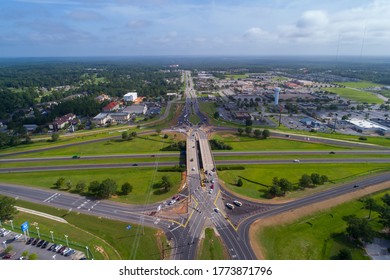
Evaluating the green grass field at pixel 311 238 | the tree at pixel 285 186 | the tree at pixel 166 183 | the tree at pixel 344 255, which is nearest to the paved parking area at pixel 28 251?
the tree at pixel 166 183

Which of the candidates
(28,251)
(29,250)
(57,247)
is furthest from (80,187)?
(28,251)

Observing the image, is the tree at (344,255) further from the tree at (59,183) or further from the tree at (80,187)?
the tree at (59,183)

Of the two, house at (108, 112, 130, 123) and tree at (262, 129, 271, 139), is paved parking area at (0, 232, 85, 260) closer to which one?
tree at (262, 129, 271, 139)

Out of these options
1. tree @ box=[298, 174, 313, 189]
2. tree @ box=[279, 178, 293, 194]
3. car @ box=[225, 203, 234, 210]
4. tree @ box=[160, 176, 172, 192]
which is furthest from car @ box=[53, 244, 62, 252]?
tree @ box=[298, 174, 313, 189]

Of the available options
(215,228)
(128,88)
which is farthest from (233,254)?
(128,88)

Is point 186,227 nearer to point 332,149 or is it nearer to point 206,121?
point 332,149

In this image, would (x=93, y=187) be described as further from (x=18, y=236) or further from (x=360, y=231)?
(x=360, y=231)

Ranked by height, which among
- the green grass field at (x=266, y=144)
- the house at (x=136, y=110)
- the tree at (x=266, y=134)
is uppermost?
the house at (x=136, y=110)
